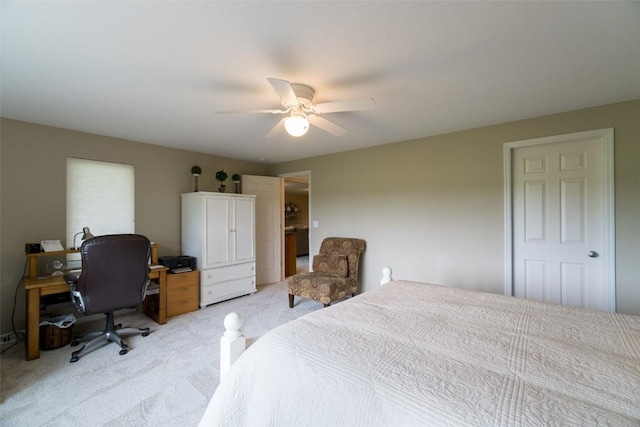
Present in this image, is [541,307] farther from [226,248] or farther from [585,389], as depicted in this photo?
[226,248]

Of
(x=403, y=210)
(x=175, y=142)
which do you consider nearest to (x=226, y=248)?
(x=175, y=142)

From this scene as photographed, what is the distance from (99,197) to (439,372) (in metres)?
4.10

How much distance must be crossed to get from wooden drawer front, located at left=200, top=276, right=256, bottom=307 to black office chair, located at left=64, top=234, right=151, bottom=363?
1.11 metres

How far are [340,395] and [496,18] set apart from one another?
75.1 inches

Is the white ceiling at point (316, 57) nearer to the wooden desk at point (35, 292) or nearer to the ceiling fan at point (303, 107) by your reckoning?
the ceiling fan at point (303, 107)

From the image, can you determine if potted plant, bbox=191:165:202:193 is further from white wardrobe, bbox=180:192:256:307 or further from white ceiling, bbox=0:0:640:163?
white ceiling, bbox=0:0:640:163

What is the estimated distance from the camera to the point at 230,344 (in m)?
1.32

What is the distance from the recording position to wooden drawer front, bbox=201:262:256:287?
12.4 feet

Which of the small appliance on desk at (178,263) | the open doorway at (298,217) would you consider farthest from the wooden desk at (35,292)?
the open doorway at (298,217)

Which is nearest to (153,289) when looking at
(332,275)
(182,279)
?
(182,279)

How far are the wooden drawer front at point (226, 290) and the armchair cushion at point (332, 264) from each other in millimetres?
1116

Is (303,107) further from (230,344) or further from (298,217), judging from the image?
(298,217)

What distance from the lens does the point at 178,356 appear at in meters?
2.46

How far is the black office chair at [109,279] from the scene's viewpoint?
93.8 inches
